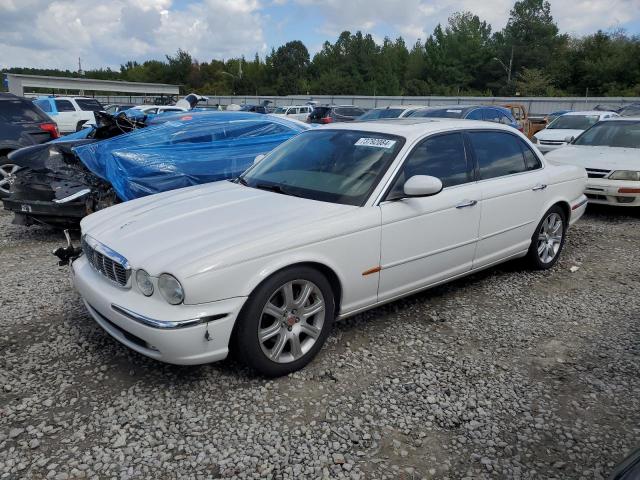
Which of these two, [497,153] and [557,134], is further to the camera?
[557,134]

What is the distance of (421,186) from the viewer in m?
3.48

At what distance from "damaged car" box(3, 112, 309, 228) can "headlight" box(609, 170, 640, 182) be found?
192 inches

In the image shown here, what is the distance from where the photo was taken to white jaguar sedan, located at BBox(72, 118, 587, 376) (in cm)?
285

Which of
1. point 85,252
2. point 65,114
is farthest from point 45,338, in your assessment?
point 65,114

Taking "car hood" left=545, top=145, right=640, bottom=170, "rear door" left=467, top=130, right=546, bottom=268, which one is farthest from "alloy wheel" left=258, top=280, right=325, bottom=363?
"car hood" left=545, top=145, right=640, bottom=170

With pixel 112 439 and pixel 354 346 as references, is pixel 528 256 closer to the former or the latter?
pixel 354 346

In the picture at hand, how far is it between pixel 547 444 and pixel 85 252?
10.3 ft

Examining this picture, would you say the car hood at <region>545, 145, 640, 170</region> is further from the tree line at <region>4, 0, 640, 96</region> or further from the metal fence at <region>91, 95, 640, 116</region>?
the tree line at <region>4, 0, 640, 96</region>

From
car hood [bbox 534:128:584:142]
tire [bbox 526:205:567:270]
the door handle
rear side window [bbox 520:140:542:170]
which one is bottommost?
tire [bbox 526:205:567:270]

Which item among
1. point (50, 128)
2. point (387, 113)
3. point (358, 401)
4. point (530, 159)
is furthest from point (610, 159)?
point (50, 128)

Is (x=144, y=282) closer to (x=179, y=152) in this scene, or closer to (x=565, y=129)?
(x=179, y=152)

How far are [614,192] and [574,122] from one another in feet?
27.7

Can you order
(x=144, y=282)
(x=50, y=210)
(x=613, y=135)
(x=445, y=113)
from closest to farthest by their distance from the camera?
(x=144, y=282), (x=50, y=210), (x=613, y=135), (x=445, y=113)

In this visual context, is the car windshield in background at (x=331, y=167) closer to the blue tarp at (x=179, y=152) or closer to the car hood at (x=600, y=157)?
the blue tarp at (x=179, y=152)
